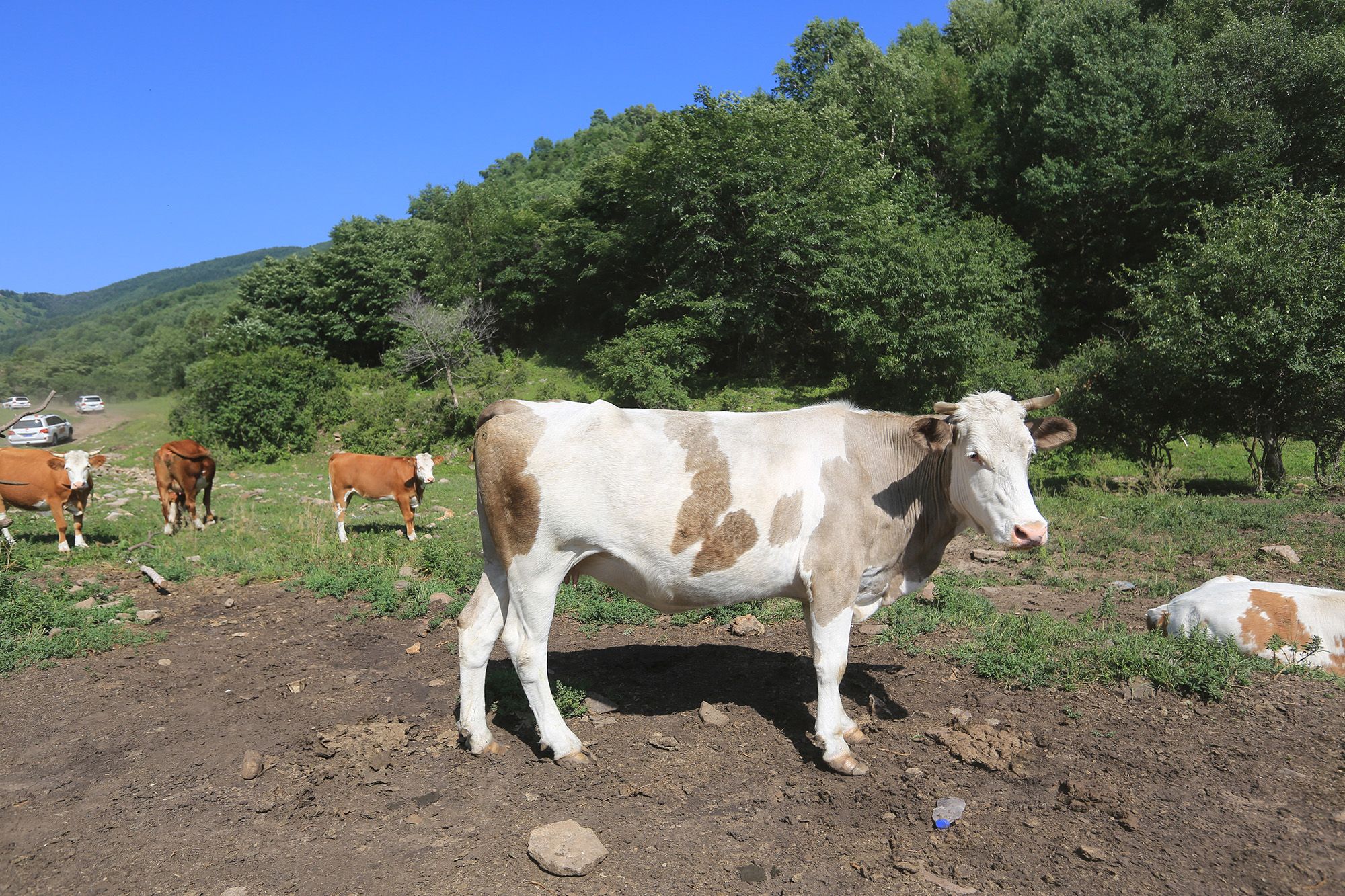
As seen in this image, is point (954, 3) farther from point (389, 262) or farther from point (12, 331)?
point (12, 331)

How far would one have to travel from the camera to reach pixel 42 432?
29703mm

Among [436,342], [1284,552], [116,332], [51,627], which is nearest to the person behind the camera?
[51,627]

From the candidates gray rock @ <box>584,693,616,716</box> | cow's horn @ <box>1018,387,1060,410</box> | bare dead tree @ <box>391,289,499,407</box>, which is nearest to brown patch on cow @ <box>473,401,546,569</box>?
gray rock @ <box>584,693,616,716</box>

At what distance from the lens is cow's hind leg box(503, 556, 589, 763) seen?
217 inches

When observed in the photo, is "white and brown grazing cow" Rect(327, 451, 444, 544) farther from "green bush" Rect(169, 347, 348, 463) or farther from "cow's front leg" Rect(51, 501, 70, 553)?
"green bush" Rect(169, 347, 348, 463)

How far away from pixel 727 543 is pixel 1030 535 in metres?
1.93

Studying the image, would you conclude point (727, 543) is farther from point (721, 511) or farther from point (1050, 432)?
point (1050, 432)

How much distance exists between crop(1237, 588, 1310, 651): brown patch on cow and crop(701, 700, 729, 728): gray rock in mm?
4228

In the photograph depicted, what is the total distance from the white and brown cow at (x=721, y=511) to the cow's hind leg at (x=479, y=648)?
0.04ft

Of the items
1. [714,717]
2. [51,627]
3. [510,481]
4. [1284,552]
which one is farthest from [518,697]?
[1284,552]

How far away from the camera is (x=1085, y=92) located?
119 ft

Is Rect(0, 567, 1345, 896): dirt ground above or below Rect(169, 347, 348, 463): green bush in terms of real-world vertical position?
below

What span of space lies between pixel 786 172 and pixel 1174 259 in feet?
54.1

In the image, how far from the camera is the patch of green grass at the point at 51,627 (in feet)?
25.0
